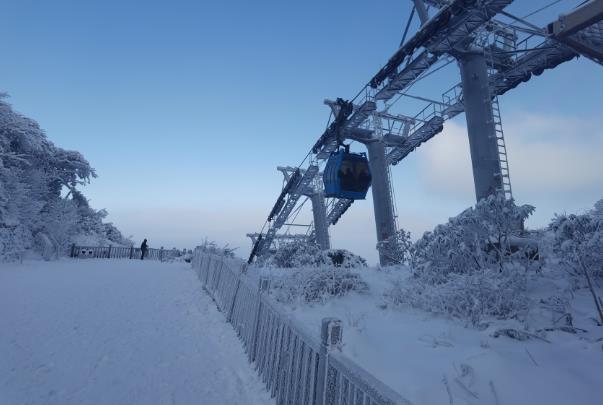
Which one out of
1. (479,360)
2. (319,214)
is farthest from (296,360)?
(319,214)

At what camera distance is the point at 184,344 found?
6062 mm

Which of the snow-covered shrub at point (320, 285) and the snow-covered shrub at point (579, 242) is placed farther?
the snow-covered shrub at point (320, 285)

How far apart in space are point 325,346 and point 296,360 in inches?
34.5

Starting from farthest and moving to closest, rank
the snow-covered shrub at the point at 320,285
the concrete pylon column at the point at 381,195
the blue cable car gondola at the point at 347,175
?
the concrete pylon column at the point at 381,195 < the blue cable car gondola at the point at 347,175 < the snow-covered shrub at the point at 320,285

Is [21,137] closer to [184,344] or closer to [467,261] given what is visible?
[184,344]

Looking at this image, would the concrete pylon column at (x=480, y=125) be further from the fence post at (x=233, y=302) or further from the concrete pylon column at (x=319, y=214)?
the concrete pylon column at (x=319, y=214)

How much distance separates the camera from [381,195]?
1572cm

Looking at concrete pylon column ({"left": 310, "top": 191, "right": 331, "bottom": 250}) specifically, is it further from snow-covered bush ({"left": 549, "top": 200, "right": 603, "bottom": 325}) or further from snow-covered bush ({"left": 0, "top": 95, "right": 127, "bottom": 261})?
snow-covered bush ({"left": 0, "top": 95, "right": 127, "bottom": 261})

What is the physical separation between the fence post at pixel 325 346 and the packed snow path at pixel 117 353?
1.65 meters

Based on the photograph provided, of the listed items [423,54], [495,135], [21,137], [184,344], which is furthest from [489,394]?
[21,137]

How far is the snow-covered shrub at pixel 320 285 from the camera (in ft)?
26.3

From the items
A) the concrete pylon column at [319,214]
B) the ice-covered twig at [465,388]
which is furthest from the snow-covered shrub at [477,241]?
the concrete pylon column at [319,214]

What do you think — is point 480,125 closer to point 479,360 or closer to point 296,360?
point 479,360

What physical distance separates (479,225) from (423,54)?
21.9ft
